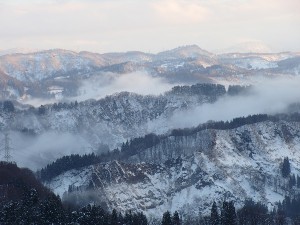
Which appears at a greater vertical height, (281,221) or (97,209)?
(97,209)

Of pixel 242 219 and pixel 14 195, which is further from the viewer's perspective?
pixel 242 219

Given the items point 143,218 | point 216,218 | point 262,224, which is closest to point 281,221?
point 262,224

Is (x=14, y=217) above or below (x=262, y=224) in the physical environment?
above

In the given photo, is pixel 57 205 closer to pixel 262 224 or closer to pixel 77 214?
pixel 77 214

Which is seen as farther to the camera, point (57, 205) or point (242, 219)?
point (242, 219)

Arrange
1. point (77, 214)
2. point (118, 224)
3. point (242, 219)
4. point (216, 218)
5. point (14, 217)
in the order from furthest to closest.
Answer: point (242, 219), point (216, 218), point (118, 224), point (77, 214), point (14, 217)

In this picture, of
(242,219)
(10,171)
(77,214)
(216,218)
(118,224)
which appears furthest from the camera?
(10,171)

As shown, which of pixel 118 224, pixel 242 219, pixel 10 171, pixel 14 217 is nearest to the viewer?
pixel 14 217

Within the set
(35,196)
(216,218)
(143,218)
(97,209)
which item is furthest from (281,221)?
(35,196)

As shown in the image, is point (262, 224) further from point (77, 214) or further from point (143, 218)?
point (77, 214)
